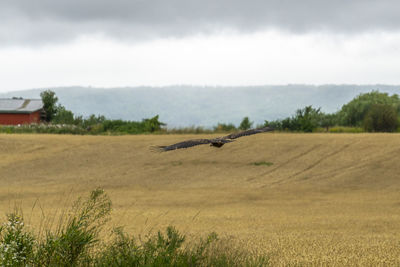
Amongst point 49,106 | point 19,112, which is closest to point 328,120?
point 49,106

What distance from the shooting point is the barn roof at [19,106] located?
2179 inches

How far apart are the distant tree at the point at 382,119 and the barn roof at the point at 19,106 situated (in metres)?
36.7

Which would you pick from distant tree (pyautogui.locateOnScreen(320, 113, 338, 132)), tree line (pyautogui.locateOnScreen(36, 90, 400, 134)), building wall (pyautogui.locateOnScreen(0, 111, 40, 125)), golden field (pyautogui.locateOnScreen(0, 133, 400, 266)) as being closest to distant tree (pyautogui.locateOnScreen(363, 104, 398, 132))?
tree line (pyautogui.locateOnScreen(36, 90, 400, 134))

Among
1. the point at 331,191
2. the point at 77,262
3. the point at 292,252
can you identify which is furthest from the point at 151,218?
the point at 331,191

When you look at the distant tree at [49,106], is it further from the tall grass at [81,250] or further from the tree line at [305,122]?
the tall grass at [81,250]

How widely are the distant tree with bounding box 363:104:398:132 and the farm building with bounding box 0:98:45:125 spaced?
120 feet

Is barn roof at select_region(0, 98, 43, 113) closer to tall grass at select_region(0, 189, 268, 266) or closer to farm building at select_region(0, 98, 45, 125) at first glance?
farm building at select_region(0, 98, 45, 125)

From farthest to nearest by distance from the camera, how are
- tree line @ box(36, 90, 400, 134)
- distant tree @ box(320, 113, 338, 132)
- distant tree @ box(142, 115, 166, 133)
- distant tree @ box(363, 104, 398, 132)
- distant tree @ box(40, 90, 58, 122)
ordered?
1. distant tree @ box(40, 90, 58, 122)
2. distant tree @ box(320, 113, 338, 132)
3. distant tree @ box(142, 115, 166, 133)
4. tree line @ box(36, 90, 400, 134)
5. distant tree @ box(363, 104, 398, 132)

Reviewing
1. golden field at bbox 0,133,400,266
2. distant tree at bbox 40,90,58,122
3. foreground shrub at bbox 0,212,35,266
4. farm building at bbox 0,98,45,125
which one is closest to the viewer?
foreground shrub at bbox 0,212,35,266

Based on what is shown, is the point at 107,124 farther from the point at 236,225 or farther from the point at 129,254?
the point at 129,254

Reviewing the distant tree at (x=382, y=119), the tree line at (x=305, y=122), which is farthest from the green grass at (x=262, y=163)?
the distant tree at (x=382, y=119)

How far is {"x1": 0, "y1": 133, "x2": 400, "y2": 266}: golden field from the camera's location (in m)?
10.6

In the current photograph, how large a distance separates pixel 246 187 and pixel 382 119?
19856mm

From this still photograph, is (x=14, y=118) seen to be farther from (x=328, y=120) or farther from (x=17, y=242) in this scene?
(x=17, y=242)
